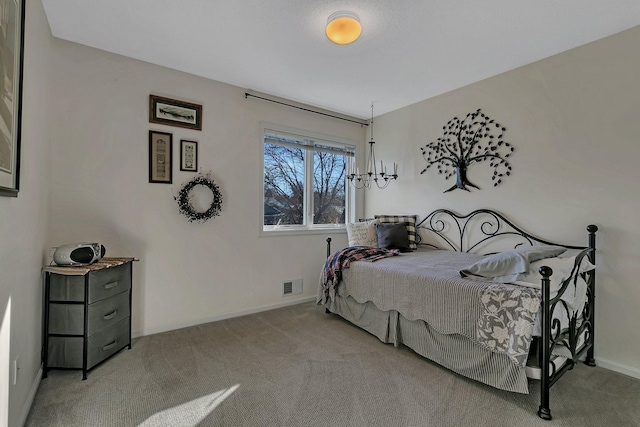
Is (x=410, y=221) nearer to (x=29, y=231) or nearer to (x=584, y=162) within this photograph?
(x=584, y=162)

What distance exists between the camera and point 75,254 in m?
2.13

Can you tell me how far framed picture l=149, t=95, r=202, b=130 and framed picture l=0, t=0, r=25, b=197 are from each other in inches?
53.4

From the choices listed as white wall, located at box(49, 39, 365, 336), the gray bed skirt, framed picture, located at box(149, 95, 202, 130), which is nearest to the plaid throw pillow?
the gray bed skirt

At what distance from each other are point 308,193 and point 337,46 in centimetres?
184

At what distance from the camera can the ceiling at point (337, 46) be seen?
2.02m

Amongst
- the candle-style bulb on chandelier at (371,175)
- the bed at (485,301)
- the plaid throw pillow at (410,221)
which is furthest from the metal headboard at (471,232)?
the candle-style bulb on chandelier at (371,175)

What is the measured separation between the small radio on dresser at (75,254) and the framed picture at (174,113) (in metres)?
1.27

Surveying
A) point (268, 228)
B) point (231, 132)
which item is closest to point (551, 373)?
point (268, 228)

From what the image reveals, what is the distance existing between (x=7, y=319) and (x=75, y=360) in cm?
92

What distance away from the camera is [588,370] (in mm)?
2236

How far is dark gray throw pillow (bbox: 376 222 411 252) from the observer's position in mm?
3369

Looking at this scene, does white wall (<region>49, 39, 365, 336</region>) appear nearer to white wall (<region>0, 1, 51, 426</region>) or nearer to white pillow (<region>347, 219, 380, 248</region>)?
white wall (<region>0, 1, 51, 426</region>)

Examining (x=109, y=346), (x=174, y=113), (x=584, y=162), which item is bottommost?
(x=109, y=346)

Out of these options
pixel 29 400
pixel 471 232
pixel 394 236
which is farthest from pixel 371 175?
pixel 29 400
